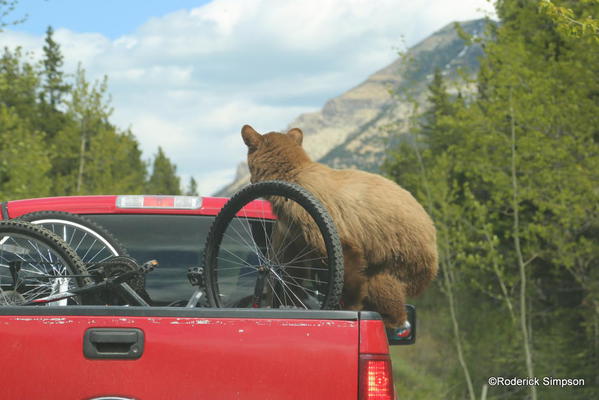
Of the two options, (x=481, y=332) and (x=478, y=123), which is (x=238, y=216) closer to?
(x=478, y=123)

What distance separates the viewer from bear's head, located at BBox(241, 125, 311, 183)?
514 centimetres

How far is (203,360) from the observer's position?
3.09 m

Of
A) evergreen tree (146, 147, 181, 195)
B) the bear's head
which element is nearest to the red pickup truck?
the bear's head

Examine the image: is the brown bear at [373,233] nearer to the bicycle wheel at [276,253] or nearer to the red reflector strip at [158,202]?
the bicycle wheel at [276,253]

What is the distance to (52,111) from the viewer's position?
66938mm

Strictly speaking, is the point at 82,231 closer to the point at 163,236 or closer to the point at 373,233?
the point at 163,236

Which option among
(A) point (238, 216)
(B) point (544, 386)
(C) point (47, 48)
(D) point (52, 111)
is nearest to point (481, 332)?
(B) point (544, 386)

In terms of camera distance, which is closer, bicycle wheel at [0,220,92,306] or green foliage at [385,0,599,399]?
bicycle wheel at [0,220,92,306]

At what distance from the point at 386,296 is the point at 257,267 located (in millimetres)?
772

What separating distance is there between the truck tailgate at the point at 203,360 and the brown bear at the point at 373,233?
1.51 m

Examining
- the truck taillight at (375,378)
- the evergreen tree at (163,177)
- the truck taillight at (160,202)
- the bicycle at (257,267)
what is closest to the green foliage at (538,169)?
the truck taillight at (160,202)

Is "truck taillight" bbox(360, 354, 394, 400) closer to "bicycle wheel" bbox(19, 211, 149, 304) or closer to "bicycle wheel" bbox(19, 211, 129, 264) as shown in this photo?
"bicycle wheel" bbox(19, 211, 149, 304)

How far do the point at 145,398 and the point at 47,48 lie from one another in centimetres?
7601

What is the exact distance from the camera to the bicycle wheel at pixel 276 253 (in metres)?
3.99
